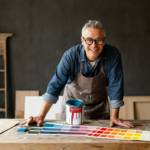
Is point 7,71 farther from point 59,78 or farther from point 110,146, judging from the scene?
point 110,146

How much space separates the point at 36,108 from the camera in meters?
3.35

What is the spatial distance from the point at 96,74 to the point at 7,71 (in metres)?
2.35

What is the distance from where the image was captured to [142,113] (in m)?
3.43

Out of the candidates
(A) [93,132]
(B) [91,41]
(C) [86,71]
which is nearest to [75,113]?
(A) [93,132]

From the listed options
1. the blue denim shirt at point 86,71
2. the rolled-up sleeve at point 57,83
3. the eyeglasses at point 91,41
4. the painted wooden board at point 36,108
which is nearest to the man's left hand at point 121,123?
the blue denim shirt at point 86,71

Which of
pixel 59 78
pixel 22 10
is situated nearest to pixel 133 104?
pixel 59 78

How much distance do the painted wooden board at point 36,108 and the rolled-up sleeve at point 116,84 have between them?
5.74ft

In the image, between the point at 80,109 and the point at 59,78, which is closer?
the point at 80,109

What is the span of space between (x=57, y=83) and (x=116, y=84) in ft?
1.97

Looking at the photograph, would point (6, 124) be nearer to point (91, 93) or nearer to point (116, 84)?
point (91, 93)

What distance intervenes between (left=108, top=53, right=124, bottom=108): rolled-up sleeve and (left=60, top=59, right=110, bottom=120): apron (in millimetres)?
116

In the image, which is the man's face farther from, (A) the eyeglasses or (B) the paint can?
(B) the paint can

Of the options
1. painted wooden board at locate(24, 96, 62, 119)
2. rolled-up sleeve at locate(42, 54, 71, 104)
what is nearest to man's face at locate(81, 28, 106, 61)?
rolled-up sleeve at locate(42, 54, 71, 104)

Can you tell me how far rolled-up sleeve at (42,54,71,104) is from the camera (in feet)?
5.55
